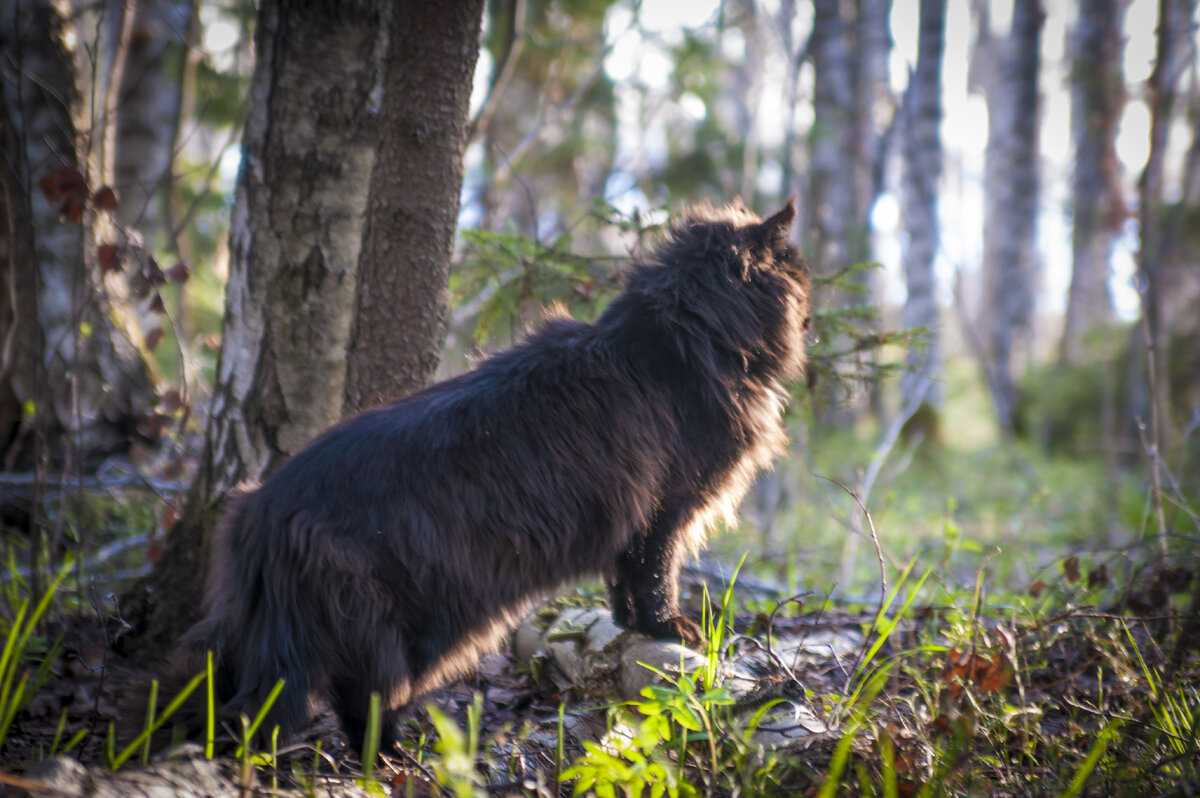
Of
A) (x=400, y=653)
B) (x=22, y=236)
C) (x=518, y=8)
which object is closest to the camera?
(x=400, y=653)

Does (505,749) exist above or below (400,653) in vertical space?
below

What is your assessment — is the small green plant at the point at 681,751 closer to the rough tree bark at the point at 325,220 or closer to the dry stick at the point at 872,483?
the dry stick at the point at 872,483

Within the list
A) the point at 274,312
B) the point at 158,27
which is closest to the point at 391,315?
the point at 274,312

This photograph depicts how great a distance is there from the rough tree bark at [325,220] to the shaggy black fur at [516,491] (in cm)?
65

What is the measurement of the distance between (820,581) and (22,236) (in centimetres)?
515

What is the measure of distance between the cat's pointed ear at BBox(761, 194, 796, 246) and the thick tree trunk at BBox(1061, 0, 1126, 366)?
9.72 metres

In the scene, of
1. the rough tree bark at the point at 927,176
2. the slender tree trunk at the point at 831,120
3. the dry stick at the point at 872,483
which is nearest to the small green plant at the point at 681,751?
the dry stick at the point at 872,483

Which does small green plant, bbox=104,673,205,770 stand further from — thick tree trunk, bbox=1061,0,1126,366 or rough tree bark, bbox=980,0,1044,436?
rough tree bark, bbox=980,0,1044,436

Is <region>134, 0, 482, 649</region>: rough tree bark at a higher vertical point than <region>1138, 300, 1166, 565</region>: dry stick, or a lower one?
higher

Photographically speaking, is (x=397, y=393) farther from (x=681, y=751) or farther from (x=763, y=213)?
(x=763, y=213)

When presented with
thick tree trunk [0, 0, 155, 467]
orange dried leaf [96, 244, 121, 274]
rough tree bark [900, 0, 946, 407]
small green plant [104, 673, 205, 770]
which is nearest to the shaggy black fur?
small green plant [104, 673, 205, 770]

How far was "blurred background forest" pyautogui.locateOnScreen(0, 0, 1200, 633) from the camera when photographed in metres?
3.61

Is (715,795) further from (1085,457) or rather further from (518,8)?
(1085,457)

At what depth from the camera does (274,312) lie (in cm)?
293
